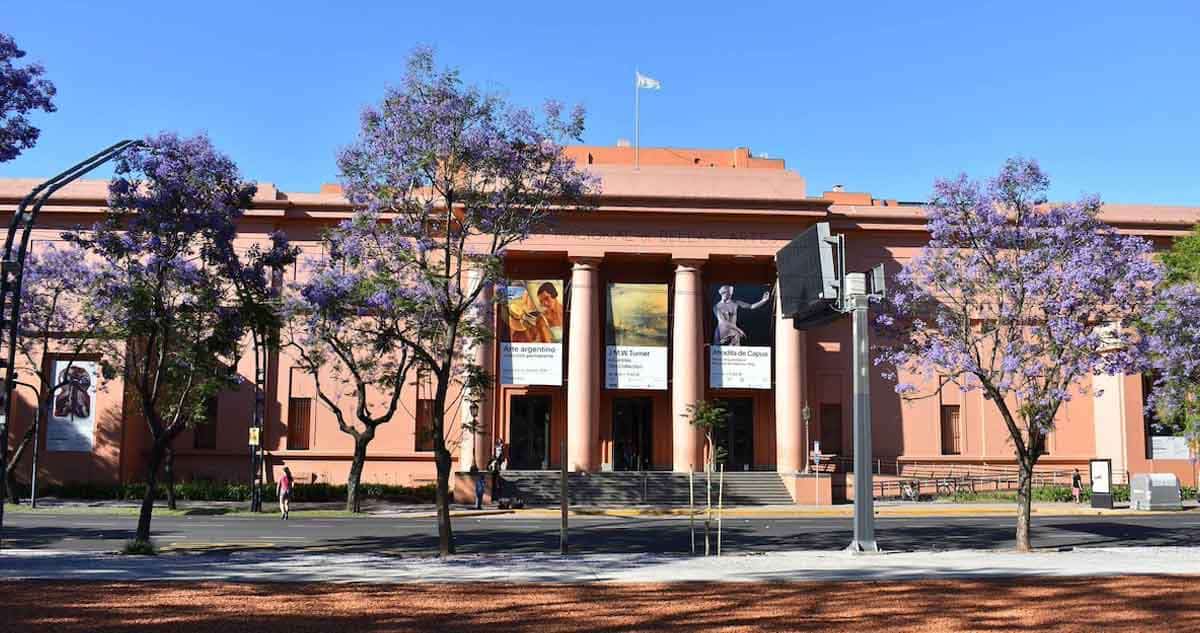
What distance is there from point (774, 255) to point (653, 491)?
11592 mm

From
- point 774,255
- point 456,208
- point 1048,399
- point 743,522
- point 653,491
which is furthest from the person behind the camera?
point 774,255

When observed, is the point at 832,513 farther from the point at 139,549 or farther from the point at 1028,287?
the point at 139,549

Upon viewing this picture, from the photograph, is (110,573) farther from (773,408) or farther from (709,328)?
(773,408)

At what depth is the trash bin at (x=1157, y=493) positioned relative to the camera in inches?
1471

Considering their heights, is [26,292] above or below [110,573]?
above

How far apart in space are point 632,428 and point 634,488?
6750 mm

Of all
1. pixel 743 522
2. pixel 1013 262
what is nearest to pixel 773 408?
pixel 743 522

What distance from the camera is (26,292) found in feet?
120

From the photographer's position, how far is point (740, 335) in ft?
146

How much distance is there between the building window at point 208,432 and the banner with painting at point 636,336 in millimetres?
17285

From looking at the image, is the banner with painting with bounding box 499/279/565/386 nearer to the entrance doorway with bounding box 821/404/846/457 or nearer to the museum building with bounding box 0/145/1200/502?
the museum building with bounding box 0/145/1200/502

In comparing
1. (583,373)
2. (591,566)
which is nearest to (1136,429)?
(583,373)

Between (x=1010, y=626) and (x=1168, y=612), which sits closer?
(x=1010, y=626)

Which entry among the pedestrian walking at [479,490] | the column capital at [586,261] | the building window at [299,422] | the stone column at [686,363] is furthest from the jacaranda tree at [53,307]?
the stone column at [686,363]
